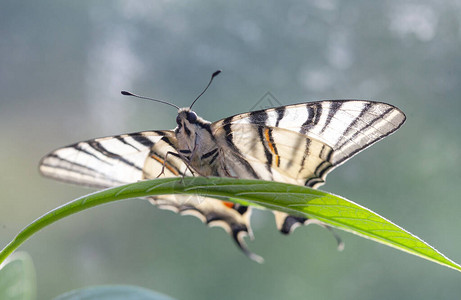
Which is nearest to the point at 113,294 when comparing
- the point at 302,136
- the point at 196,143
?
the point at 196,143

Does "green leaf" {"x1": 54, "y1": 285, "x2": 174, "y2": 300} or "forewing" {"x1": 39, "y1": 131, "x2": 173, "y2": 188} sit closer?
"green leaf" {"x1": 54, "y1": 285, "x2": 174, "y2": 300}

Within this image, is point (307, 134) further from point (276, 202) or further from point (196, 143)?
point (276, 202)

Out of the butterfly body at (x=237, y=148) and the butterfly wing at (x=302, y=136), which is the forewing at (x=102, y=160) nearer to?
the butterfly body at (x=237, y=148)

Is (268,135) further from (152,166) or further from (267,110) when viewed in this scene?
(152,166)

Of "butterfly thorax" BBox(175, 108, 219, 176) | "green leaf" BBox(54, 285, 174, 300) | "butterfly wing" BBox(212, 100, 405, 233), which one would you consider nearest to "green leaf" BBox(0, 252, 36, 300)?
"green leaf" BBox(54, 285, 174, 300)

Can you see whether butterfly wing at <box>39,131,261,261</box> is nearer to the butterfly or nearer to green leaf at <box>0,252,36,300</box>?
the butterfly

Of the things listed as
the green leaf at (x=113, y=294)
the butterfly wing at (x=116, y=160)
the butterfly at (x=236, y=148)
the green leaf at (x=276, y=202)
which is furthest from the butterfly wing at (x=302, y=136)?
the green leaf at (x=113, y=294)
